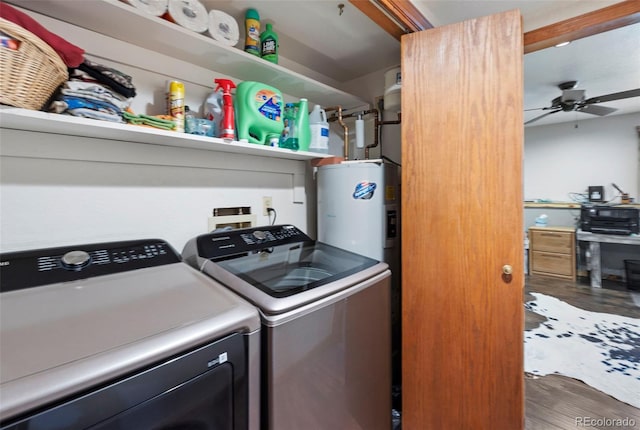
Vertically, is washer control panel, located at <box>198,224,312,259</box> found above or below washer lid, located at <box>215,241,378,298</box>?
above

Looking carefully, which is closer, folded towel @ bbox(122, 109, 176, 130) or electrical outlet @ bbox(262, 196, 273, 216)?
folded towel @ bbox(122, 109, 176, 130)

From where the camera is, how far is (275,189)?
6.04 feet

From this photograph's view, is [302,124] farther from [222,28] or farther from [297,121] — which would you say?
[222,28]

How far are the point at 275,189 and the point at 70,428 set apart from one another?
4.79 feet

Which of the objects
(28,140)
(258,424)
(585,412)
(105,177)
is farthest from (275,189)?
(585,412)

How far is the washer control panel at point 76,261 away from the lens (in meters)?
0.84

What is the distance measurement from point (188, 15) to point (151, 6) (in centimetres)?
14

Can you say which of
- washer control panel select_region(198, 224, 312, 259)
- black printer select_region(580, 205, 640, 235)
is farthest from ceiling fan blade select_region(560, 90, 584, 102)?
washer control panel select_region(198, 224, 312, 259)

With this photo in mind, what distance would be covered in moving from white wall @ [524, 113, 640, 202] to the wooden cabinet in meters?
0.94

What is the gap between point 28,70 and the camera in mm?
770

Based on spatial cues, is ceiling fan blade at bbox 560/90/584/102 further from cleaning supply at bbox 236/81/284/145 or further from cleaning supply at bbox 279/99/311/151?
cleaning supply at bbox 236/81/284/145

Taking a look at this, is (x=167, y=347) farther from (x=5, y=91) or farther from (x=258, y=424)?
(x=5, y=91)

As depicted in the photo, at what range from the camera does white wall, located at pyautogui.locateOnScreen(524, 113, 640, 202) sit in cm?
436

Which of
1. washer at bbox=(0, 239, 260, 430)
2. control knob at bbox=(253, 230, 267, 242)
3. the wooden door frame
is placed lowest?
washer at bbox=(0, 239, 260, 430)
